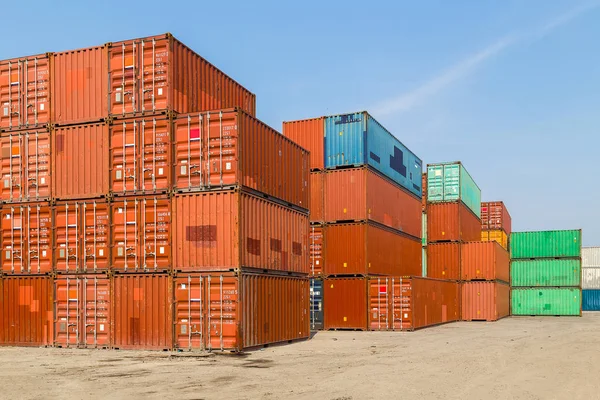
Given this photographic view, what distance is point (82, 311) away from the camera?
2380cm

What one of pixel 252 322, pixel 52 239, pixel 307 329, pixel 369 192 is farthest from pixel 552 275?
pixel 52 239

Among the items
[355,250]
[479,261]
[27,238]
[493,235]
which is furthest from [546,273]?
[27,238]

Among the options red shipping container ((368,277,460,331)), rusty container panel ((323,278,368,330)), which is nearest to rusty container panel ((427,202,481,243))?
red shipping container ((368,277,460,331))

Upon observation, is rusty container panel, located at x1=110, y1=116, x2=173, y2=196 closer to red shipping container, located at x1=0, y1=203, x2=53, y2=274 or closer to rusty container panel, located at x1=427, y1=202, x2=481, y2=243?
red shipping container, located at x1=0, y1=203, x2=53, y2=274

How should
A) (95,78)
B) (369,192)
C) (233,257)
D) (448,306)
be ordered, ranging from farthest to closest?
(448,306) < (369,192) < (95,78) < (233,257)

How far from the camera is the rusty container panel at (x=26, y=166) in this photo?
81.1ft

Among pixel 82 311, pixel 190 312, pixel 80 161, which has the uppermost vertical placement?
pixel 80 161

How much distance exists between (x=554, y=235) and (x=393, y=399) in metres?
46.5

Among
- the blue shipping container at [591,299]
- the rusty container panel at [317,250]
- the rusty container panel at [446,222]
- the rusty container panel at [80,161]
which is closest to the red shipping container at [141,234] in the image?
the rusty container panel at [80,161]

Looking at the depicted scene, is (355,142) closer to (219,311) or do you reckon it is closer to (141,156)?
(141,156)

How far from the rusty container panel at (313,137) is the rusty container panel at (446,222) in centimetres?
1522

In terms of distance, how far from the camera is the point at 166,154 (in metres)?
23.0

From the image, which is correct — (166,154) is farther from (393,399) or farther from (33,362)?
(393,399)

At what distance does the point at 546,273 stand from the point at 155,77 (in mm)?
42319
